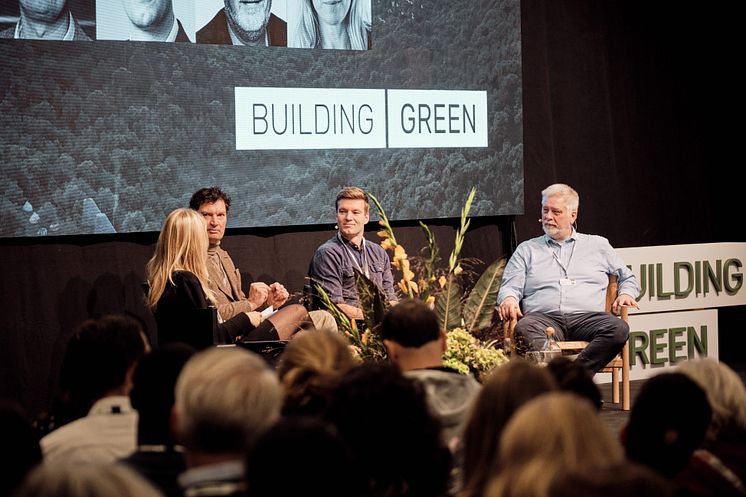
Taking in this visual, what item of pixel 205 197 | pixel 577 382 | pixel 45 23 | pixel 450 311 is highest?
pixel 45 23

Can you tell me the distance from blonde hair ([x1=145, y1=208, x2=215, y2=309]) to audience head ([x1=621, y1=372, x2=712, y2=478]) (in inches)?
104

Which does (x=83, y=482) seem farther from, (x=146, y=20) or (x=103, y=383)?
(x=146, y=20)

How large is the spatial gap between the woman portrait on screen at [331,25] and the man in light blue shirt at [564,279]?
137cm

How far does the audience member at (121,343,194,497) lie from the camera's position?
6.47 ft

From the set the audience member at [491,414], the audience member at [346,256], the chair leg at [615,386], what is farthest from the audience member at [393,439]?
the chair leg at [615,386]

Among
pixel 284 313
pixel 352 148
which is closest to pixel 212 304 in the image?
pixel 284 313

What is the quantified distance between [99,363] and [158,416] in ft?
1.14

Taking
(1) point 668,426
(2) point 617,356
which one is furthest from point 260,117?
(1) point 668,426

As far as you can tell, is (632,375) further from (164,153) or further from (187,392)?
(187,392)

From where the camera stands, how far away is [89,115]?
5.01 meters

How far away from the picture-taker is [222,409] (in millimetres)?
1709

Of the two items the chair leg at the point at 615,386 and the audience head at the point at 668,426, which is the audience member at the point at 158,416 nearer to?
the audience head at the point at 668,426

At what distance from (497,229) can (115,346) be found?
14.0ft

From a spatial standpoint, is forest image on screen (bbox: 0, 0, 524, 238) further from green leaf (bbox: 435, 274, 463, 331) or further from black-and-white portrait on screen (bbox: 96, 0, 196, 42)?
green leaf (bbox: 435, 274, 463, 331)
